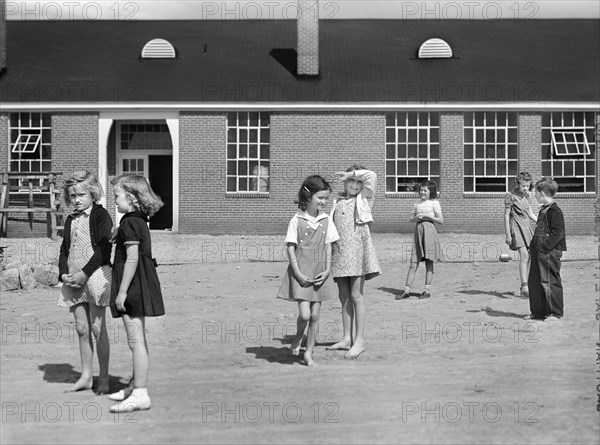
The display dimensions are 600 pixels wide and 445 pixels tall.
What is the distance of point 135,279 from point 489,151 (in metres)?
19.7

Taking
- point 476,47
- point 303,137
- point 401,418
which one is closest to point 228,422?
point 401,418

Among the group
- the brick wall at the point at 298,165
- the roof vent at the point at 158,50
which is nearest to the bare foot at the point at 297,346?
the brick wall at the point at 298,165

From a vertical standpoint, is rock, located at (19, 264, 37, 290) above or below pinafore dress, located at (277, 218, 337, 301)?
below

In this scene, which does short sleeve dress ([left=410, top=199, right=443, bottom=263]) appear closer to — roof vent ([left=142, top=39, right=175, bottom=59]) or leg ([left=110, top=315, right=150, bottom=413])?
leg ([left=110, top=315, right=150, bottom=413])

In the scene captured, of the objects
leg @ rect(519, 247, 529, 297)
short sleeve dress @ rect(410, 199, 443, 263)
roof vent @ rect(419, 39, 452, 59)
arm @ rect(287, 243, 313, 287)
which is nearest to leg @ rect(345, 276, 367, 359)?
arm @ rect(287, 243, 313, 287)

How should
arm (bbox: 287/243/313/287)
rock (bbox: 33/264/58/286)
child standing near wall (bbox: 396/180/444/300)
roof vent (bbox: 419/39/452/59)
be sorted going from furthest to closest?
roof vent (bbox: 419/39/452/59)
rock (bbox: 33/264/58/286)
child standing near wall (bbox: 396/180/444/300)
arm (bbox: 287/243/313/287)

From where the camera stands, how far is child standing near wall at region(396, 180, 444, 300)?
12.5 metres

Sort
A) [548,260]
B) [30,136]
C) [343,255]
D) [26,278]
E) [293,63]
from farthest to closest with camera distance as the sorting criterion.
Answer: [293,63], [30,136], [26,278], [548,260], [343,255]

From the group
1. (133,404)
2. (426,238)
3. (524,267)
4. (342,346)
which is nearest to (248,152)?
(426,238)

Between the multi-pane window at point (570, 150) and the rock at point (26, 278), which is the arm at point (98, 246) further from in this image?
the multi-pane window at point (570, 150)

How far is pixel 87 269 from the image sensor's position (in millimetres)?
7504

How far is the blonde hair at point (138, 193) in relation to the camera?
7.18 metres

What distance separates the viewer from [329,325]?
10859mm

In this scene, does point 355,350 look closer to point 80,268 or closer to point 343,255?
point 343,255
